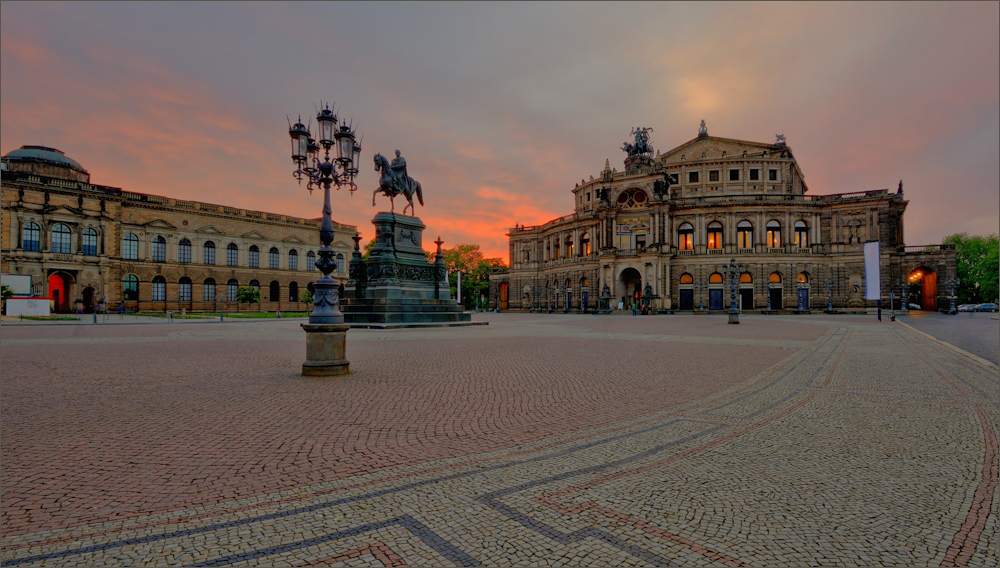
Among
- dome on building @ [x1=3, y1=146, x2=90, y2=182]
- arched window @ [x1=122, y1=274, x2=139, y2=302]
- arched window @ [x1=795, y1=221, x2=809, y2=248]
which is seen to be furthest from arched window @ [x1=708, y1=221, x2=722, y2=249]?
dome on building @ [x1=3, y1=146, x2=90, y2=182]

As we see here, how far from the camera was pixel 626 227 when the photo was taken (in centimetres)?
6212

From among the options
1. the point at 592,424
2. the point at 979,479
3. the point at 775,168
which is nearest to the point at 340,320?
the point at 592,424

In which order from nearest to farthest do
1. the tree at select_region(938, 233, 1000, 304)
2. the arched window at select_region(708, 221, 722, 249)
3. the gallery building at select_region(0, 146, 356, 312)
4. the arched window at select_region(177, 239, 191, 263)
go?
the gallery building at select_region(0, 146, 356, 312), the arched window at select_region(177, 239, 191, 263), the arched window at select_region(708, 221, 722, 249), the tree at select_region(938, 233, 1000, 304)

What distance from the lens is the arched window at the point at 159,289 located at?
58.3m

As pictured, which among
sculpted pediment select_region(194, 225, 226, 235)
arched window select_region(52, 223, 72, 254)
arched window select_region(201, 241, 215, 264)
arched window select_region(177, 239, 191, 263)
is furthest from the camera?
arched window select_region(201, 241, 215, 264)

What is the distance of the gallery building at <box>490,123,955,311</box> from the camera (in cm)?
5703

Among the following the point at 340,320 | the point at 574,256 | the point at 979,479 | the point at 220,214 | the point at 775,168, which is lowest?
the point at 979,479

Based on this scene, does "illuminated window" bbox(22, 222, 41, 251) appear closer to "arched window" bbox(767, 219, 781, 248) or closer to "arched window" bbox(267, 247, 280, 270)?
"arched window" bbox(267, 247, 280, 270)

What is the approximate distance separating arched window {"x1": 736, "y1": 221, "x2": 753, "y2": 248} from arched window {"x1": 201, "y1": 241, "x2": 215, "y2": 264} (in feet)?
222

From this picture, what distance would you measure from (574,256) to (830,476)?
66420mm

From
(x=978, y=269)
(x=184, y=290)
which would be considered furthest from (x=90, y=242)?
(x=978, y=269)

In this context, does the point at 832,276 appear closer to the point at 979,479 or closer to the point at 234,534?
the point at 979,479

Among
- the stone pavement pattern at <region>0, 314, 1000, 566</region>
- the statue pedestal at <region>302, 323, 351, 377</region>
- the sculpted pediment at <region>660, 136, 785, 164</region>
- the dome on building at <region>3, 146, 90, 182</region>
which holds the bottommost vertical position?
the stone pavement pattern at <region>0, 314, 1000, 566</region>

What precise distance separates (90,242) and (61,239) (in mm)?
2381
